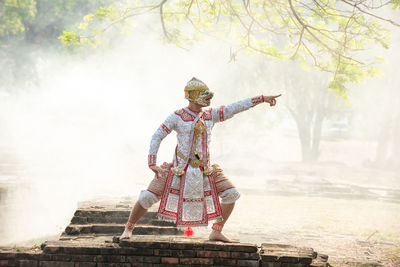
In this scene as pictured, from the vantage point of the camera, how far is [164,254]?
4.86m

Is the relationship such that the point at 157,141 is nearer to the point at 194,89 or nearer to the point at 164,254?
the point at 194,89

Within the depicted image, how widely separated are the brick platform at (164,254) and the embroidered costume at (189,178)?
0.94ft

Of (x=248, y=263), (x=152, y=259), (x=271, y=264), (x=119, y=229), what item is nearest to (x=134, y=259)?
(x=152, y=259)

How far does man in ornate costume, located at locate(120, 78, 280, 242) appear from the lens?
5051 mm

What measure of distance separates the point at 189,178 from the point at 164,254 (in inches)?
32.9

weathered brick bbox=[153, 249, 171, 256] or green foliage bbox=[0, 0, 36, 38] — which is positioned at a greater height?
green foliage bbox=[0, 0, 36, 38]

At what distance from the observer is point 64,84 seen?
99.6 ft

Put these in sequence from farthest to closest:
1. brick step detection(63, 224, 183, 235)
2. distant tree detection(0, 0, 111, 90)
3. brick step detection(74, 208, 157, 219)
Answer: distant tree detection(0, 0, 111, 90), brick step detection(74, 208, 157, 219), brick step detection(63, 224, 183, 235)

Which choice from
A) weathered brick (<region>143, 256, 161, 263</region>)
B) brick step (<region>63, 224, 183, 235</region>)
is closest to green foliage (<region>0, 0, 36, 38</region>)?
brick step (<region>63, 224, 183, 235</region>)

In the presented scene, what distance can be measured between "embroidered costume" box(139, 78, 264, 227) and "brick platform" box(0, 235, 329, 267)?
287mm

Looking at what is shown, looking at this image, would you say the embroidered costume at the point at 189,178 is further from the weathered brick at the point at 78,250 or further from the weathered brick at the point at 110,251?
the weathered brick at the point at 78,250

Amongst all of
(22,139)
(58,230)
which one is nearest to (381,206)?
(58,230)

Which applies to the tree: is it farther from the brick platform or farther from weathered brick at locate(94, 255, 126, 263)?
weathered brick at locate(94, 255, 126, 263)

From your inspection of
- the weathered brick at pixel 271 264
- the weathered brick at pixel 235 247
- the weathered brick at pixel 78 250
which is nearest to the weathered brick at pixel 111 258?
the weathered brick at pixel 78 250
